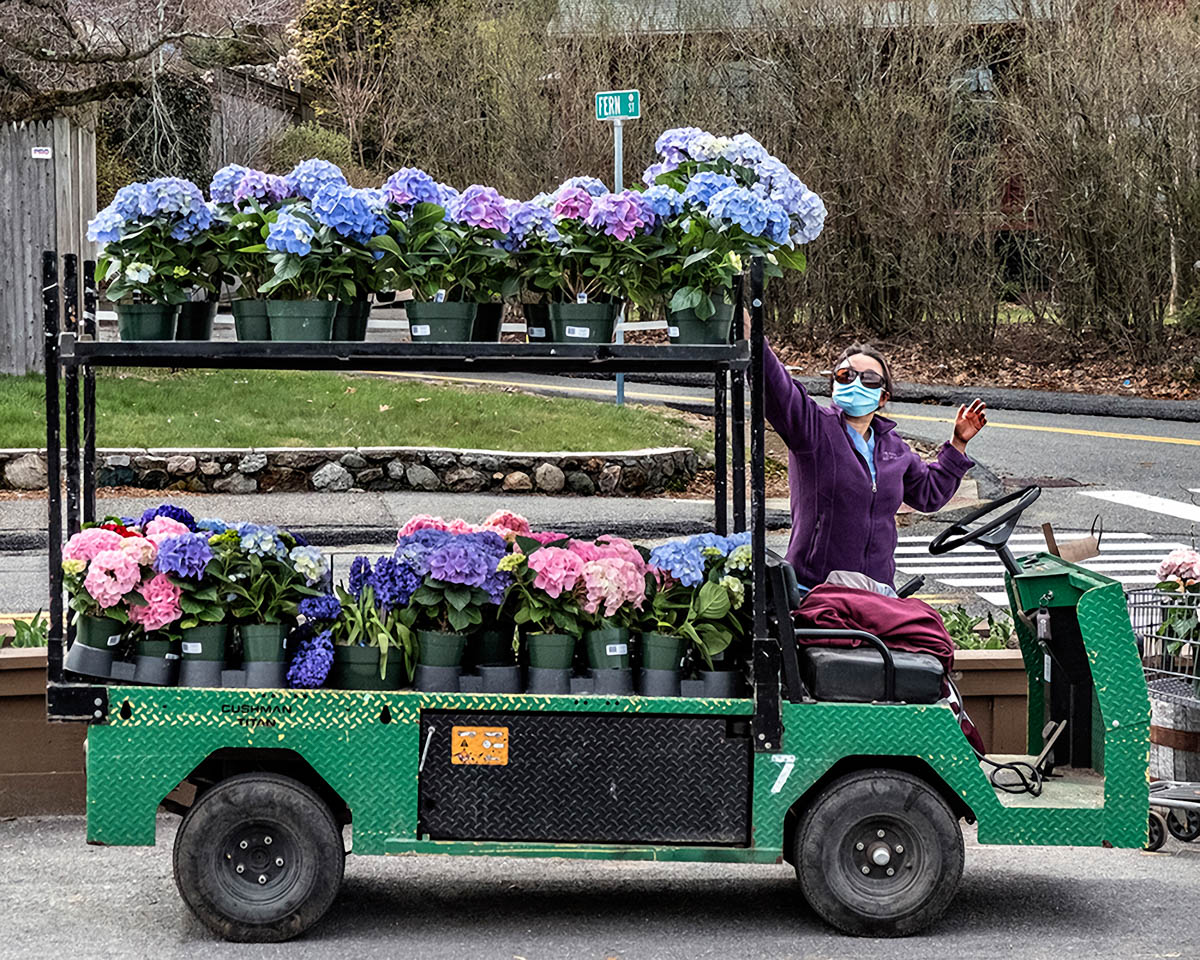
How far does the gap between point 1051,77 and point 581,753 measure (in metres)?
19.2

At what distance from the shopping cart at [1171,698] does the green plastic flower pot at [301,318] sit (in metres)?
3.01

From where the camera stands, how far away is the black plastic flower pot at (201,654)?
16.1 ft

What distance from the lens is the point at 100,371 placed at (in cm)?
1697

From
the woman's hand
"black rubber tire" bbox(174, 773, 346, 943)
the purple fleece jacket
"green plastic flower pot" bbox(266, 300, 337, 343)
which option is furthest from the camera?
the woman's hand

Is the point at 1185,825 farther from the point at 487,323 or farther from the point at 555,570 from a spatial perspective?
the point at 487,323

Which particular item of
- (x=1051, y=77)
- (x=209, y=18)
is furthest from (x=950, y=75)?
(x=209, y=18)

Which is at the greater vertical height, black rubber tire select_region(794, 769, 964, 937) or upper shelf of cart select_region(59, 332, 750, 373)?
upper shelf of cart select_region(59, 332, 750, 373)

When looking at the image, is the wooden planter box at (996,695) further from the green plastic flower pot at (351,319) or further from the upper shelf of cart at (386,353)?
the green plastic flower pot at (351,319)

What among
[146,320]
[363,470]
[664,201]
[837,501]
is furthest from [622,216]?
[363,470]

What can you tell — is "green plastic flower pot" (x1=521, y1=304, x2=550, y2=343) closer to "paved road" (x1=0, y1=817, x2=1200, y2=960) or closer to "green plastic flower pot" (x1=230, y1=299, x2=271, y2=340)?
"green plastic flower pot" (x1=230, y1=299, x2=271, y2=340)

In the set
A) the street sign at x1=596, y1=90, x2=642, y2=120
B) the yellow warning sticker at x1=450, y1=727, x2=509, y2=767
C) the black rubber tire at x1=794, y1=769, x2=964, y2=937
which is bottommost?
the black rubber tire at x1=794, y1=769, x2=964, y2=937

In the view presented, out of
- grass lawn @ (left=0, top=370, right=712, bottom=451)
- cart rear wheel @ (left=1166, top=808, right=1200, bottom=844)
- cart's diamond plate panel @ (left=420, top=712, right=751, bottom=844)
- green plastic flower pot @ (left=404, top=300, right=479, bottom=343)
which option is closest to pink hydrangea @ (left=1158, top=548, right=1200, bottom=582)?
cart rear wheel @ (left=1166, top=808, right=1200, bottom=844)

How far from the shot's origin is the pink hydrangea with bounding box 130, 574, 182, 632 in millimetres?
4852

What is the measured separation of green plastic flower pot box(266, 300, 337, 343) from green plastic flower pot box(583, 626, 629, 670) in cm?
126
